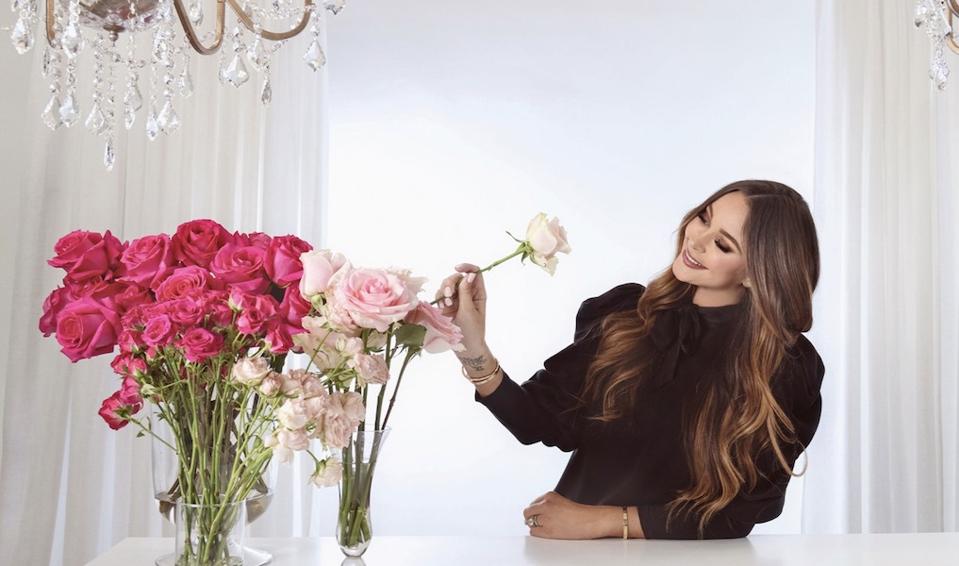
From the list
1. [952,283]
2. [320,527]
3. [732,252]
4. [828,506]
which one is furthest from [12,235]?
[952,283]

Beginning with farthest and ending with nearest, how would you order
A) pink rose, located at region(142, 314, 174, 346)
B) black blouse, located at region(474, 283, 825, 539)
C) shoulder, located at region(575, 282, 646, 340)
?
shoulder, located at region(575, 282, 646, 340) → black blouse, located at region(474, 283, 825, 539) → pink rose, located at region(142, 314, 174, 346)

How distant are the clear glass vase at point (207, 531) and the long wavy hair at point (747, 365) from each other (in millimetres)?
881

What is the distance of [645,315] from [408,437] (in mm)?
1625

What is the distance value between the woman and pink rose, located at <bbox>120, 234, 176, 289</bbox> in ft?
2.48

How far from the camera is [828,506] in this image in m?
3.35

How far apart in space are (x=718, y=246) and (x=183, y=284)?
1.27 metres

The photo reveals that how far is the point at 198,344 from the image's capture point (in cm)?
119

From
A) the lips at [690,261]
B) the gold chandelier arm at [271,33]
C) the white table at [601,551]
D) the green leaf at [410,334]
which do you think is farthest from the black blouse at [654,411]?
the gold chandelier arm at [271,33]

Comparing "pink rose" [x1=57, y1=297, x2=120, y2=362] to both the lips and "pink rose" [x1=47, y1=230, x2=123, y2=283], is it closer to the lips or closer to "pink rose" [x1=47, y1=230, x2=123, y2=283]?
"pink rose" [x1=47, y1=230, x2=123, y2=283]

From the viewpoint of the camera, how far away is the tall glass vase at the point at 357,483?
1366 mm

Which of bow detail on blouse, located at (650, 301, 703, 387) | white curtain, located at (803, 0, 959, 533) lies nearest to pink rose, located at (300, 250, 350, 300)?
bow detail on blouse, located at (650, 301, 703, 387)

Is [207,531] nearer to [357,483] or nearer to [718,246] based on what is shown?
[357,483]

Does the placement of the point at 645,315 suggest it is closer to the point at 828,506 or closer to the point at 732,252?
the point at 732,252

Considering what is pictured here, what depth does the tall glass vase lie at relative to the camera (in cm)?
137
